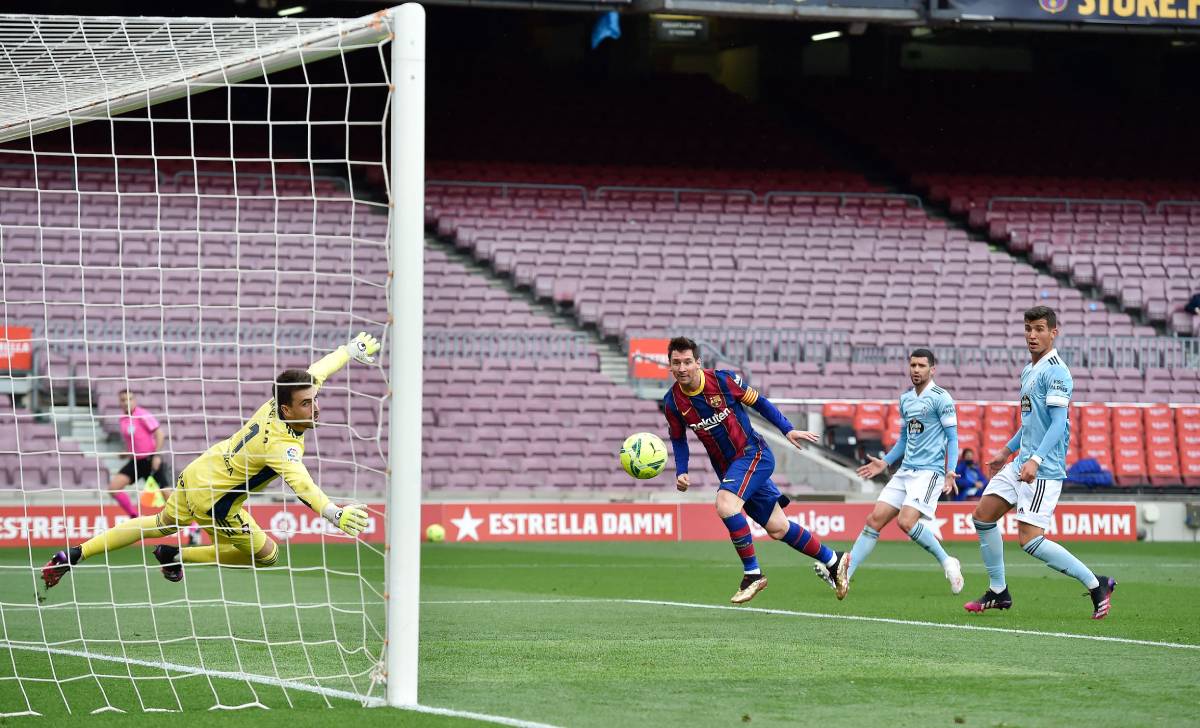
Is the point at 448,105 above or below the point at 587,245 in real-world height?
above

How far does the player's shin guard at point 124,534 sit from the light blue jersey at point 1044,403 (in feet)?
18.7

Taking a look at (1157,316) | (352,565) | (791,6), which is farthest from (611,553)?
(1157,316)

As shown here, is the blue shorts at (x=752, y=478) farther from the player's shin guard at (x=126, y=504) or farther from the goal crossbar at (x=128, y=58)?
the player's shin guard at (x=126, y=504)

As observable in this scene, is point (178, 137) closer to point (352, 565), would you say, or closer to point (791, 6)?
point (791, 6)

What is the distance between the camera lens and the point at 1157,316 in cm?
2717

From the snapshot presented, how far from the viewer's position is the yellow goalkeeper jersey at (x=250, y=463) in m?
8.58

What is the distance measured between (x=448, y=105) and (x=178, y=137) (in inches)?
208

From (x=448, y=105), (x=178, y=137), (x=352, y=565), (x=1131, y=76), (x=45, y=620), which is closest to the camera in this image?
(x=45, y=620)

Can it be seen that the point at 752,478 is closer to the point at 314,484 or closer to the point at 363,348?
the point at 363,348

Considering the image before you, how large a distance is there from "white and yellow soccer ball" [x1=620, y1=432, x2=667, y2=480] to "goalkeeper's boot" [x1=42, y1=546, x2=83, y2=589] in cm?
385

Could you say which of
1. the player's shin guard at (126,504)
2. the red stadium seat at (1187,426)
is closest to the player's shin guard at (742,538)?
the player's shin guard at (126,504)

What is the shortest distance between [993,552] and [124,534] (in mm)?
6011

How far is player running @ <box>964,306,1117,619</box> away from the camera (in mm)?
10375

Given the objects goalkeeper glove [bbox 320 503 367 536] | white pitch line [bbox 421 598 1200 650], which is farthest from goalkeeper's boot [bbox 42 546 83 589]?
white pitch line [bbox 421 598 1200 650]
